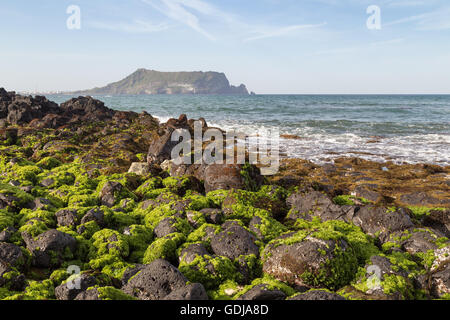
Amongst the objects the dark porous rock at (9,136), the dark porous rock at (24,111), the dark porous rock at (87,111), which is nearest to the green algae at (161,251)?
the dark porous rock at (9,136)

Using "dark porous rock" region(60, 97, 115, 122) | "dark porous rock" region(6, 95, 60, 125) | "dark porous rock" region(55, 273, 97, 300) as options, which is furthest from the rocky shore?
"dark porous rock" region(60, 97, 115, 122)

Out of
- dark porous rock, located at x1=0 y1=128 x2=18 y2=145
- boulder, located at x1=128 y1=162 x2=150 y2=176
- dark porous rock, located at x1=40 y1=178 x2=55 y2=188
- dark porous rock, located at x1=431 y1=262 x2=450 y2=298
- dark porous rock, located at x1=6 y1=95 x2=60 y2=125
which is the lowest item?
dark porous rock, located at x1=431 y1=262 x2=450 y2=298

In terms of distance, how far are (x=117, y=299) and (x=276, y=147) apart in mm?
16961

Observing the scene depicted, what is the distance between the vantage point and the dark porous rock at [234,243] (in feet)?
19.2

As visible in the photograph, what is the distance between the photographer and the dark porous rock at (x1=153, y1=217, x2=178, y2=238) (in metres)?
6.76

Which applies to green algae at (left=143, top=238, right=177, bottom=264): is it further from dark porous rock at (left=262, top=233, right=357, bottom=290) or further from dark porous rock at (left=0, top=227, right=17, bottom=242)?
dark porous rock at (left=0, top=227, right=17, bottom=242)

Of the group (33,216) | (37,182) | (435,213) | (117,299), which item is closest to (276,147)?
(435,213)

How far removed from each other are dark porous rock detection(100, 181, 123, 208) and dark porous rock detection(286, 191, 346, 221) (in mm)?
4880

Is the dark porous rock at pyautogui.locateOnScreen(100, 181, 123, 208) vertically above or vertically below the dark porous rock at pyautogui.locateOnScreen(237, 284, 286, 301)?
above

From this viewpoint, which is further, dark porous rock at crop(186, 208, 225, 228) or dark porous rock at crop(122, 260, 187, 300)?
dark porous rock at crop(186, 208, 225, 228)

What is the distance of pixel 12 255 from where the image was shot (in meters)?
5.26

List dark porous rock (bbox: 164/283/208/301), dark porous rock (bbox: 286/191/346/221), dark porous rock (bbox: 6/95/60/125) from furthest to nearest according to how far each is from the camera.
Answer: dark porous rock (bbox: 6/95/60/125) < dark porous rock (bbox: 286/191/346/221) < dark porous rock (bbox: 164/283/208/301)

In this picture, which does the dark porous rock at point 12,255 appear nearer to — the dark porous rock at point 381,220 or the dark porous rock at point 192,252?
the dark porous rock at point 192,252
